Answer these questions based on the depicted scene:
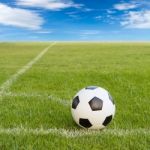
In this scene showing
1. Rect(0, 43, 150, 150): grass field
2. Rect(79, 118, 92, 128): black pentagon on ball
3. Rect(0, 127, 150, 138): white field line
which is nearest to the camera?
Rect(0, 43, 150, 150): grass field

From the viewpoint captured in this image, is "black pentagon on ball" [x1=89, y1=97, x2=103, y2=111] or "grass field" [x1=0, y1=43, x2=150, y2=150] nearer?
"grass field" [x1=0, y1=43, x2=150, y2=150]

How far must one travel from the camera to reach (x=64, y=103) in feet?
21.8

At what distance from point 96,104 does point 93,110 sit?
0.31 feet

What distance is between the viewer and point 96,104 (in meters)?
4.85

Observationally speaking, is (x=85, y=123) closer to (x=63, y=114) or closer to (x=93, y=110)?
(x=93, y=110)

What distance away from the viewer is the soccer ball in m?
4.80

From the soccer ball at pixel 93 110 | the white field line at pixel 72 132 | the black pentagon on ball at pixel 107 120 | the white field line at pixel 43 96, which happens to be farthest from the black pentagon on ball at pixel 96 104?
the white field line at pixel 43 96

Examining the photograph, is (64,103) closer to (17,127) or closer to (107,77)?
(17,127)

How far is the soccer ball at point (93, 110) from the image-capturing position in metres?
4.80

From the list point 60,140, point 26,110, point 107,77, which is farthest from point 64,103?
point 107,77

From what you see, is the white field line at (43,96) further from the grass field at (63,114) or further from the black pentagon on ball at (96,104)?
the black pentagon on ball at (96,104)

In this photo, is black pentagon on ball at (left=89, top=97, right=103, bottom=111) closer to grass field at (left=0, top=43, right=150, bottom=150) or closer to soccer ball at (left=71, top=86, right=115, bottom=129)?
soccer ball at (left=71, top=86, right=115, bottom=129)

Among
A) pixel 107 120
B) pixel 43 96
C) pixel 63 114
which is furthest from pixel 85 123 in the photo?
pixel 43 96

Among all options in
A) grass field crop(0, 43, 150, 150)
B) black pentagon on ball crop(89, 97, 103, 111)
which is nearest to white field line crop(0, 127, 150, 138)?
grass field crop(0, 43, 150, 150)
